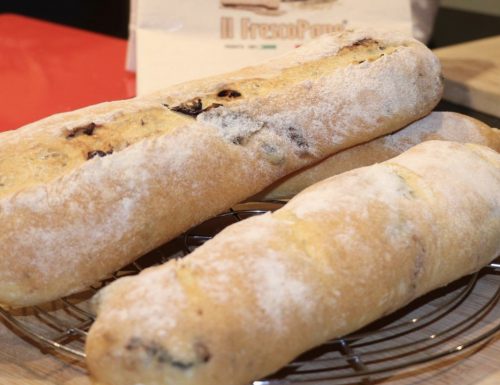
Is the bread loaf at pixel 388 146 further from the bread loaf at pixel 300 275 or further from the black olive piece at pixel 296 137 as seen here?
the bread loaf at pixel 300 275

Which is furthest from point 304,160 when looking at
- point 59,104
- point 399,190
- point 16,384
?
point 59,104

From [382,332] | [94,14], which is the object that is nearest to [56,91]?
[382,332]

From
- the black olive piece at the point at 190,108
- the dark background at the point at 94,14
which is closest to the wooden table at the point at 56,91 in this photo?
the black olive piece at the point at 190,108

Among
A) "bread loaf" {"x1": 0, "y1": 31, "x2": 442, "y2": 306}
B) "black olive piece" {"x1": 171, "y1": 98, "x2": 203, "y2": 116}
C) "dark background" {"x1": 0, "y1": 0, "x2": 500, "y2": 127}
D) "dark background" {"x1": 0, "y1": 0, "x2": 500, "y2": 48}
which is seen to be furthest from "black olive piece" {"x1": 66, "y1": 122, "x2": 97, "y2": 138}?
"dark background" {"x1": 0, "y1": 0, "x2": 500, "y2": 48}

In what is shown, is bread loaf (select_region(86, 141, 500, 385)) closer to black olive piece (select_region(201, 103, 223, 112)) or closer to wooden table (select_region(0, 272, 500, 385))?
wooden table (select_region(0, 272, 500, 385))

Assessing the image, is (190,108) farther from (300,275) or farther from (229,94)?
(300,275)

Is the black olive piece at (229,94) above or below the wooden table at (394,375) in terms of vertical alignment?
above
